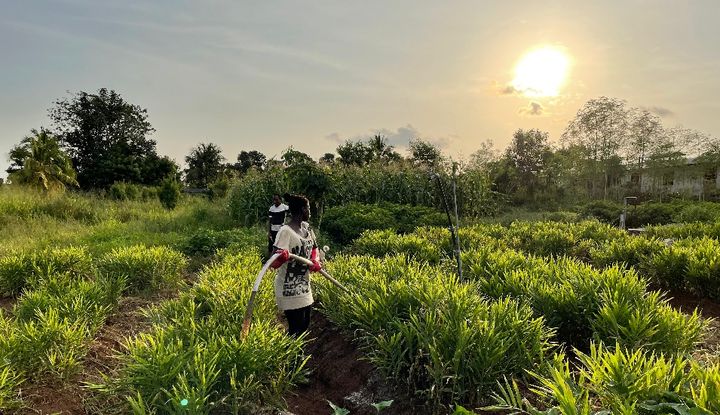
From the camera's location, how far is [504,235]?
8.99 meters

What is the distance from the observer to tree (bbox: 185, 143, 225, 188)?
4203 cm

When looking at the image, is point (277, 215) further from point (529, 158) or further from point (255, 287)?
point (529, 158)

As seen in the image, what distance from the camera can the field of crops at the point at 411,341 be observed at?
2.54 meters

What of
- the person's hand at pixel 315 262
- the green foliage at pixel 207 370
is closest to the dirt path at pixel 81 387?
the green foliage at pixel 207 370

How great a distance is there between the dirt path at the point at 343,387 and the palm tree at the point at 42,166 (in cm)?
2208

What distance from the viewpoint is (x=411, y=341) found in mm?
3250

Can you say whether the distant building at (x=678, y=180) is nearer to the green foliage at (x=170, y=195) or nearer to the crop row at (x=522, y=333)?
the crop row at (x=522, y=333)

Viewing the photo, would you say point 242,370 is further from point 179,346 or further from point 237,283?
point 237,283

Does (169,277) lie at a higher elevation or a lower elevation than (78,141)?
lower

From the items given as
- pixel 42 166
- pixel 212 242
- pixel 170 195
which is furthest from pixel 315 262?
pixel 42 166

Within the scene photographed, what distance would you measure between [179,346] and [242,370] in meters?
0.47

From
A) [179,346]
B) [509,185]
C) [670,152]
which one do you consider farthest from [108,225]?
[670,152]

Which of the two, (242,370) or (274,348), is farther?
(274,348)

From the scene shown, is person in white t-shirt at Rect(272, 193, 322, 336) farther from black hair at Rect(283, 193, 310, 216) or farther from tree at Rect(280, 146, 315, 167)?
tree at Rect(280, 146, 315, 167)
